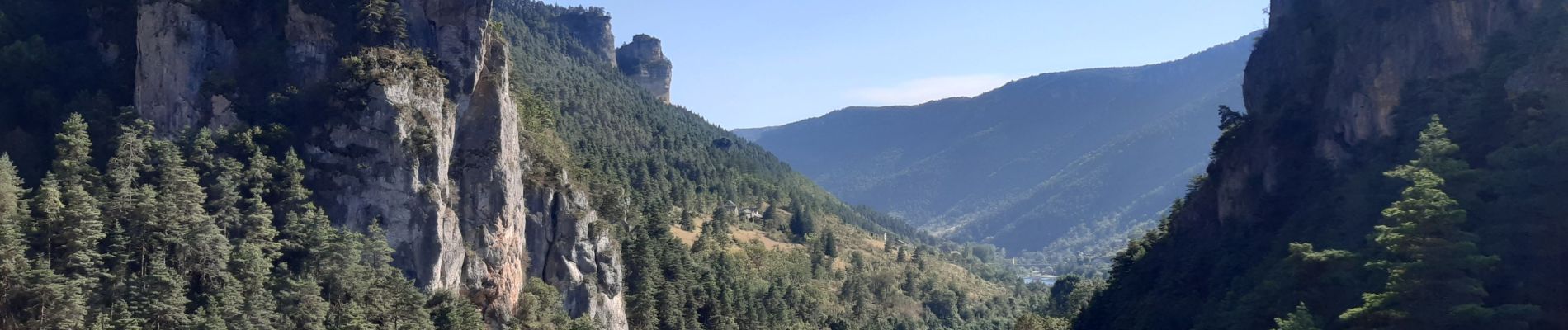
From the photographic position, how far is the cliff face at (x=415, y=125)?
5194 cm

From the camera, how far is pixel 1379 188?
170 feet

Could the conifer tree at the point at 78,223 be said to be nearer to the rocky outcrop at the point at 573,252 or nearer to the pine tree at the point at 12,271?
the pine tree at the point at 12,271

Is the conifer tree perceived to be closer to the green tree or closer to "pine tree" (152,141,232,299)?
"pine tree" (152,141,232,299)

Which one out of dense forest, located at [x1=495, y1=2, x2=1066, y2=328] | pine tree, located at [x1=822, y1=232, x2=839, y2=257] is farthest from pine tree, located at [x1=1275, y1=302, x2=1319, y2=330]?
pine tree, located at [x1=822, y1=232, x2=839, y2=257]

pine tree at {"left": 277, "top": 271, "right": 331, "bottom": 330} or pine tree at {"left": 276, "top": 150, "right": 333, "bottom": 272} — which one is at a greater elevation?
pine tree at {"left": 276, "top": 150, "right": 333, "bottom": 272}

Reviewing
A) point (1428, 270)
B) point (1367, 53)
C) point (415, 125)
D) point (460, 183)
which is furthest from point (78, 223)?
point (1367, 53)

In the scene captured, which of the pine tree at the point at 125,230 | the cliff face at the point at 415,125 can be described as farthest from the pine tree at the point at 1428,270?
the pine tree at the point at 125,230

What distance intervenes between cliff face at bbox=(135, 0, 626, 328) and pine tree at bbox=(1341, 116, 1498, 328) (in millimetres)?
39081

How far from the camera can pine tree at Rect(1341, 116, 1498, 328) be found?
3500 centimetres

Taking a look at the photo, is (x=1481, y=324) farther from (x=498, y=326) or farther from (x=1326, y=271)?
(x=498, y=326)

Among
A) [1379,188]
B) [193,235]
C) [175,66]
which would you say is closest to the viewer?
[193,235]

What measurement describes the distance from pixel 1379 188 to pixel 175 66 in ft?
180

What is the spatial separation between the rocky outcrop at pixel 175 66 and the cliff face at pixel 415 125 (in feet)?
0.17

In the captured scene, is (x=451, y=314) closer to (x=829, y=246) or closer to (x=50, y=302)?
(x=50, y=302)
